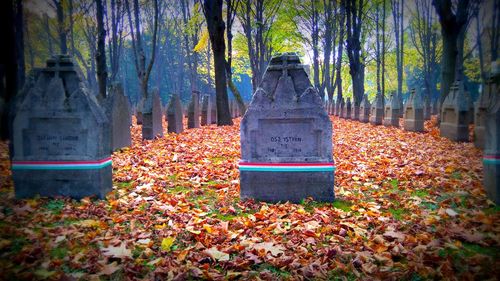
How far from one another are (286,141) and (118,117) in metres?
5.85

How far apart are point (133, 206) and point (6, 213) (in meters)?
1.57

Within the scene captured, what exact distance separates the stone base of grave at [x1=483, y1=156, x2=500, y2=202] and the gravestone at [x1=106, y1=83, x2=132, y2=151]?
8133 mm

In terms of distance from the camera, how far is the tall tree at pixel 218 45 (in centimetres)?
1366

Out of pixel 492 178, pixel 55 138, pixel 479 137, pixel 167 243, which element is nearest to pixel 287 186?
pixel 167 243

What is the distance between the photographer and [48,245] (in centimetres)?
298

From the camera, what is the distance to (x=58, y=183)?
4555 mm

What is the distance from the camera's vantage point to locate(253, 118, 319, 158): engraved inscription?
14.8 ft

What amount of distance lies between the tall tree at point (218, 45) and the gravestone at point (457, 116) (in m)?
9.29

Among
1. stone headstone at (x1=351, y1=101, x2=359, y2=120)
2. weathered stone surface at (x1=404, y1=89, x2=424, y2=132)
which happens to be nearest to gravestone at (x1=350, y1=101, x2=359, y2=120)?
stone headstone at (x1=351, y1=101, x2=359, y2=120)

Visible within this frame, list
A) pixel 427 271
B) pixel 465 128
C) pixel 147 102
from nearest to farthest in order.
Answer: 1. pixel 427 271
2. pixel 465 128
3. pixel 147 102

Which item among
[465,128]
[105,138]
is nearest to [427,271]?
[105,138]

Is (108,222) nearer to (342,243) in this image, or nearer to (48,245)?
(48,245)

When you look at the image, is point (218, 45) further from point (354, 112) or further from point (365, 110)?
point (354, 112)

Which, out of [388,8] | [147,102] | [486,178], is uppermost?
[388,8]
